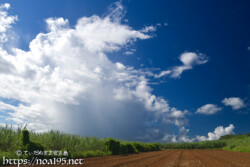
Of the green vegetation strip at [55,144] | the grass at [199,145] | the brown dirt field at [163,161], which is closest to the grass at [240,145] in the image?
the grass at [199,145]

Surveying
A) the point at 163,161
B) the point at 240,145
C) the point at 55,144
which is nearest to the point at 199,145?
the point at 240,145

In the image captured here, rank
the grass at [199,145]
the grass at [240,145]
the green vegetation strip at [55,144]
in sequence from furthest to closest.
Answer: the grass at [199,145] < the grass at [240,145] < the green vegetation strip at [55,144]

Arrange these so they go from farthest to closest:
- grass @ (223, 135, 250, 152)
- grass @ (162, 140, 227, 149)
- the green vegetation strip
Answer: grass @ (162, 140, 227, 149), grass @ (223, 135, 250, 152), the green vegetation strip

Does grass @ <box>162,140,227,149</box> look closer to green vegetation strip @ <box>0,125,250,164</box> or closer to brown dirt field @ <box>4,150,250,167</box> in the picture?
green vegetation strip @ <box>0,125,250,164</box>

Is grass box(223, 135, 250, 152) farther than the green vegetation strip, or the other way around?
grass box(223, 135, 250, 152)

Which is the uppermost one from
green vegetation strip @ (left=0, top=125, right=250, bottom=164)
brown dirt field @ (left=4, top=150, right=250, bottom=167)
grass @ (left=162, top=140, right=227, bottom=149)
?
green vegetation strip @ (left=0, top=125, right=250, bottom=164)

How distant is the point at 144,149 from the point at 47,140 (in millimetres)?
26006

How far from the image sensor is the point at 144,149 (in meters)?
40.3

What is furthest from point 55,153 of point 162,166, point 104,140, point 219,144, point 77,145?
point 219,144

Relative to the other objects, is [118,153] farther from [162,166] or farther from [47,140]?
[162,166]

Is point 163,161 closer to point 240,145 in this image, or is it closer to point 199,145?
point 240,145

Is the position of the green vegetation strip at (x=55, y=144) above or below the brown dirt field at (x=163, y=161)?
above

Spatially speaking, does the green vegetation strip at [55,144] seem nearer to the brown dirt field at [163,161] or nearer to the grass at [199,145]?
the brown dirt field at [163,161]

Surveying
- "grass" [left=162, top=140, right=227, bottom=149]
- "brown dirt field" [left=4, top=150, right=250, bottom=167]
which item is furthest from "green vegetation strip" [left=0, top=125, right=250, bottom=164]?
"grass" [left=162, top=140, right=227, bottom=149]
